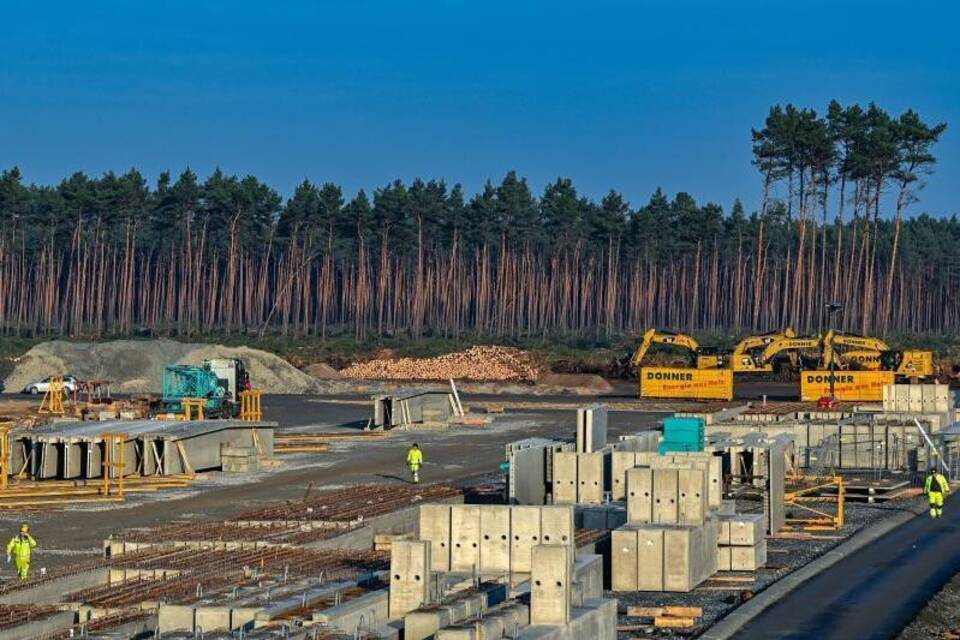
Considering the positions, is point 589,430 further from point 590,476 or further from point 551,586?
point 551,586

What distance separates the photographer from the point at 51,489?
44969mm

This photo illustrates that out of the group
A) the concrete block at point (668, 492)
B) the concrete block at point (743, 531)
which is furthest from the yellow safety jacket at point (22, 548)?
the concrete block at point (743, 531)

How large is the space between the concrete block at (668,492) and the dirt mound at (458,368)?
225 feet

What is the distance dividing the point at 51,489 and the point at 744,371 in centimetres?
4750

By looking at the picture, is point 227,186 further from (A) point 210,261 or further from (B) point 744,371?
(B) point 744,371

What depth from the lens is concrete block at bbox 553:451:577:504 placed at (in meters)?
39.4

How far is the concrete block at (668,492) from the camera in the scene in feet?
107

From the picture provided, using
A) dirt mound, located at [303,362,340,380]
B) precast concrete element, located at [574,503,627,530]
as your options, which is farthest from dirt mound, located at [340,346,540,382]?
precast concrete element, located at [574,503,627,530]

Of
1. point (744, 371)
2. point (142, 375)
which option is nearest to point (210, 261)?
point (142, 375)

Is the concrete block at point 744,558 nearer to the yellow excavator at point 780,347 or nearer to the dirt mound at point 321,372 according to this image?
the yellow excavator at point 780,347

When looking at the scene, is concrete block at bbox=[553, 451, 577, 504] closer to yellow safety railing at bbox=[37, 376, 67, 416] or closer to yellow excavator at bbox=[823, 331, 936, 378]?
yellow safety railing at bbox=[37, 376, 67, 416]

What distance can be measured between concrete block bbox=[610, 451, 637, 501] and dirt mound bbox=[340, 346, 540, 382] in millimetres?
62219

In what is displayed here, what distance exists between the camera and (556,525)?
2702cm

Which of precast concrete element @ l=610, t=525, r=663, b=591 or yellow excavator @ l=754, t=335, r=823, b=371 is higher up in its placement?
yellow excavator @ l=754, t=335, r=823, b=371
